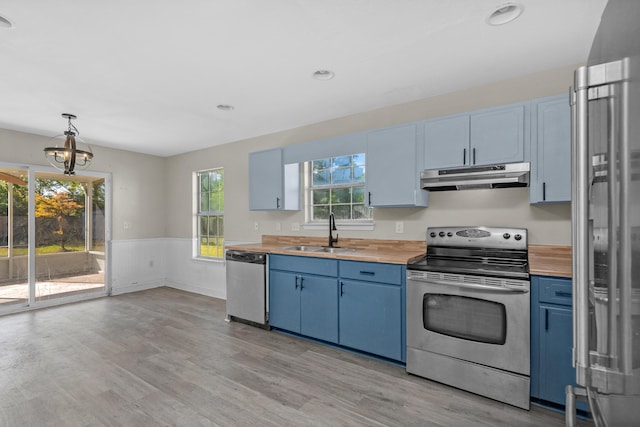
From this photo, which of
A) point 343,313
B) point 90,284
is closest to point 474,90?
point 343,313

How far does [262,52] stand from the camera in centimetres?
234

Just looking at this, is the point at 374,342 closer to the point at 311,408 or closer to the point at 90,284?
the point at 311,408

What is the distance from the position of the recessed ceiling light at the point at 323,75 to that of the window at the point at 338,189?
1072 mm

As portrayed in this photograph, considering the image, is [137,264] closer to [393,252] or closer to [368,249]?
[368,249]

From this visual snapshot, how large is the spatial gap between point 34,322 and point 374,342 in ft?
13.3

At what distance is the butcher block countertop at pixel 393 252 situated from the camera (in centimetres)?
222

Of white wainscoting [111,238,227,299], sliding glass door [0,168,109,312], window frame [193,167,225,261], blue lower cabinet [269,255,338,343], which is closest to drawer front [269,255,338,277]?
blue lower cabinet [269,255,338,343]

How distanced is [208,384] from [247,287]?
4.24 ft

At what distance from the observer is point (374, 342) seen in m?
2.75

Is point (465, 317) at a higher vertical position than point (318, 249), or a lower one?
lower

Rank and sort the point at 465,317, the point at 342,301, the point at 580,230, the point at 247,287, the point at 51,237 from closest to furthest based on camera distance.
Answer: the point at 580,230 → the point at 465,317 → the point at 342,301 → the point at 247,287 → the point at 51,237

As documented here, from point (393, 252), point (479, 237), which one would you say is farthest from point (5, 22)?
point (479, 237)

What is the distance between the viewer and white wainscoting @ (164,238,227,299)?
504 centimetres

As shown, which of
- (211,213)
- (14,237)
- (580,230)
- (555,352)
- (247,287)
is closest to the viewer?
(580,230)
